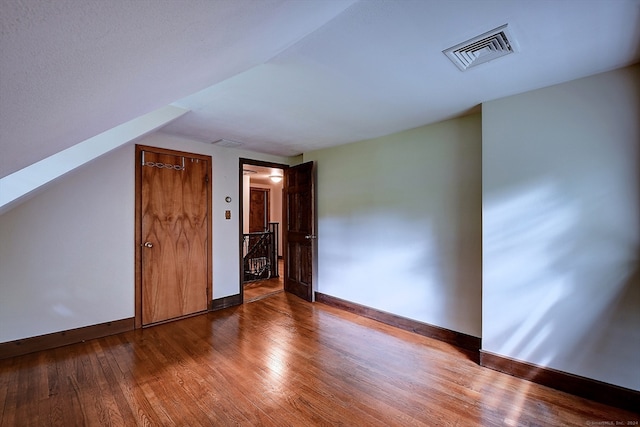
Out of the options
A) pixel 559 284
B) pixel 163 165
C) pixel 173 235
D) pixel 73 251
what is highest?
pixel 163 165

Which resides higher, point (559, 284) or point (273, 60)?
point (273, 60)

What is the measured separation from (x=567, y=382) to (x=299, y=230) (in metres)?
3.43

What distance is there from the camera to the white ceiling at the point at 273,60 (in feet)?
1.84

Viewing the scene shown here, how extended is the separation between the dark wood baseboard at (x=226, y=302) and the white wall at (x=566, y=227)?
10.4 feet

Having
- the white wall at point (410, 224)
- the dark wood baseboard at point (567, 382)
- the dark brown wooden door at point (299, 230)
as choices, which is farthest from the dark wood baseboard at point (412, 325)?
the dark brown wooden door at point (299, 230)

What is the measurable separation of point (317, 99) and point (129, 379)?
2.79 meters

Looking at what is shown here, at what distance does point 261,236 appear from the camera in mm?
5938

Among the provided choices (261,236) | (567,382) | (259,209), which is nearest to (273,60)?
(567,382)

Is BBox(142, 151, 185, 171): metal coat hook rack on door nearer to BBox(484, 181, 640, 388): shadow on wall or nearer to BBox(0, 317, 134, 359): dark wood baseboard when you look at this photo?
BBox(0, 317, 134, 359): dark wood baseboard

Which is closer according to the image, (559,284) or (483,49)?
(483,49)

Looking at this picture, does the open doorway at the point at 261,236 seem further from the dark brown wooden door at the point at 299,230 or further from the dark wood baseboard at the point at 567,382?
the dark wood baseboard at the point at 567,382

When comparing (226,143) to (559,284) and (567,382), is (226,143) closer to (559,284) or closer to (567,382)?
(559,284)

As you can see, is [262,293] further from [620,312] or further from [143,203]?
[620,312]

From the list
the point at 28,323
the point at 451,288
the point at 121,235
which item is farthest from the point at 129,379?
the point at 451,288
